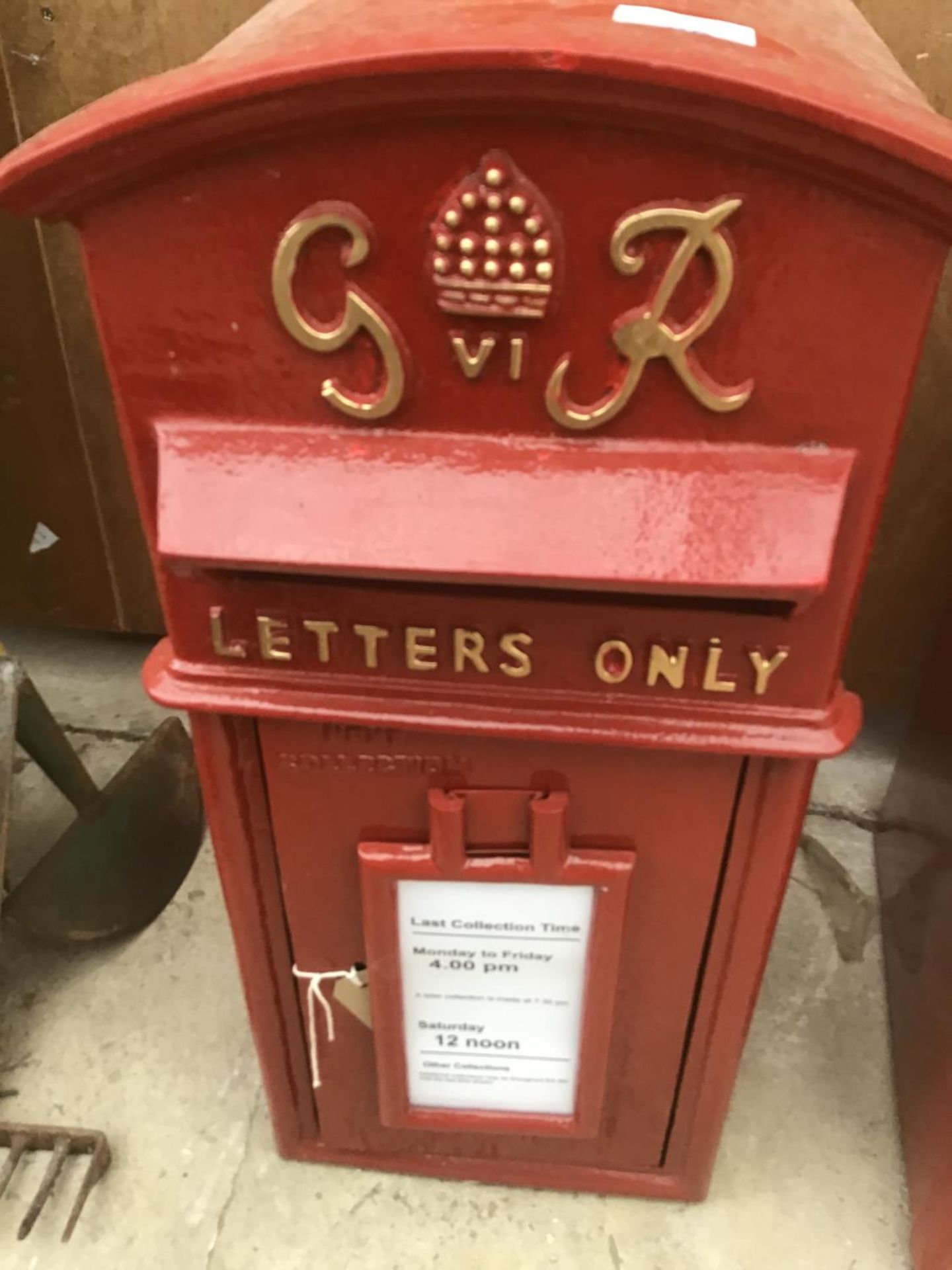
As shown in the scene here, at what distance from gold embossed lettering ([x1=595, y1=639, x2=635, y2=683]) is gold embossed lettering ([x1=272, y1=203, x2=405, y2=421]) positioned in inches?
10.6

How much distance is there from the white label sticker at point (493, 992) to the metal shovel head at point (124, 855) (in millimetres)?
680

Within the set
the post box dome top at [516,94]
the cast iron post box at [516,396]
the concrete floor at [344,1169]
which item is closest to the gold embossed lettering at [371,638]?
the cast iron post box at [516,396]

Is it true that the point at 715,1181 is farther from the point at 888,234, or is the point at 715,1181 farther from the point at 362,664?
the point at 888,234

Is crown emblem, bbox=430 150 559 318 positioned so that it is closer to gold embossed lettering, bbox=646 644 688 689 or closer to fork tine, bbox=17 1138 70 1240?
gold embossed lettering, bbox=646 644 688 689

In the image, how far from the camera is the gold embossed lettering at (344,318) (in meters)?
0.74

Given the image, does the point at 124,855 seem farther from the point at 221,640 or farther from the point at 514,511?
the point at 514,511

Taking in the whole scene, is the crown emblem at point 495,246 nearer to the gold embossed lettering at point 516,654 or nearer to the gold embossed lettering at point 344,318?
the gold embossed lettering at point 344,318

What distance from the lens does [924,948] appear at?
156 cm

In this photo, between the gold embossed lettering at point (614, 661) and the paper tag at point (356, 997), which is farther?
the paper tag at point (356, 997)

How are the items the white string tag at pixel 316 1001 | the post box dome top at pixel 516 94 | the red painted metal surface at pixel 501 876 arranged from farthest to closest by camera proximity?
1. the white string tag at pixel 316 1001
2. the red painted metal surface at pixel 501 876
3. the post box dome top at pixel 516 94

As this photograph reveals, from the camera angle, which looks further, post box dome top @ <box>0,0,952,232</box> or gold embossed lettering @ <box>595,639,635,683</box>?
gold embossed lettering @ <box>595,639,635,683</box>

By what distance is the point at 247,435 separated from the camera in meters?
0.83

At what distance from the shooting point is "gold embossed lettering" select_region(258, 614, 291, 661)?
92cm

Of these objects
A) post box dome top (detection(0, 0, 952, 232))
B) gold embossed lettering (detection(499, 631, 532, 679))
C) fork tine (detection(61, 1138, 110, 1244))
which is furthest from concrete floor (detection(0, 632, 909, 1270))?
post box dome top (detection(0, 0, 952, 232))
